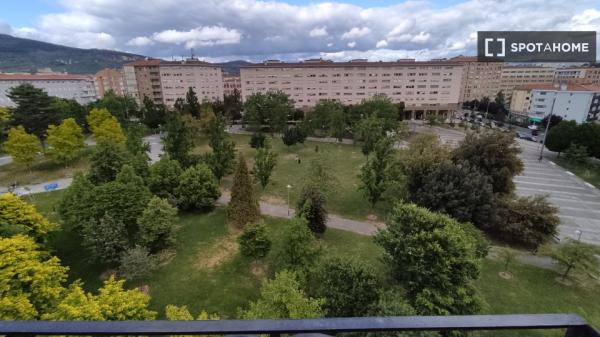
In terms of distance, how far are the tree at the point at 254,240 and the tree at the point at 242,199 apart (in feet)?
13.1

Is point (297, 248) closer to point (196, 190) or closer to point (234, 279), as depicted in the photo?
point (234, 279)

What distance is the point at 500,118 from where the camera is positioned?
6644cm

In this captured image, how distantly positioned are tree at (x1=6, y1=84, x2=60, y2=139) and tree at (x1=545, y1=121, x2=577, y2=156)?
186 feet

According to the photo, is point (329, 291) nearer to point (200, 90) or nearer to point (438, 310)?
point (438, 310)

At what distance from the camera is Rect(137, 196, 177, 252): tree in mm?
15211

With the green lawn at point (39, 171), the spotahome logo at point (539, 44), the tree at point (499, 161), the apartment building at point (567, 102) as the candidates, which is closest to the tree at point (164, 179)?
the green lawn at point (39, 171)

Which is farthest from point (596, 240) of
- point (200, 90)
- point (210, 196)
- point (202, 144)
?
point (200, 90)

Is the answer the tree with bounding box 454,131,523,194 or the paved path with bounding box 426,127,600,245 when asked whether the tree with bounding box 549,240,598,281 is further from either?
the tree with bounding box 454,131,523,194

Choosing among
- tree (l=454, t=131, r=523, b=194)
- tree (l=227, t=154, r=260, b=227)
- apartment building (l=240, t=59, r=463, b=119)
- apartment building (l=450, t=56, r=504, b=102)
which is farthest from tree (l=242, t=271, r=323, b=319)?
apartment building (l=450, t=56, r=504, b=102)

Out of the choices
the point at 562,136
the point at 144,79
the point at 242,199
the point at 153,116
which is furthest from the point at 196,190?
the point at 144,79

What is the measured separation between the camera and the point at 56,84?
7225 centimetres

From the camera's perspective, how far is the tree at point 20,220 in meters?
12.2

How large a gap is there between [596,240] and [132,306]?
966 inches

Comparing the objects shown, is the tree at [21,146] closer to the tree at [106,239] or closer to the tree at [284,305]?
the tree at [106,239]
